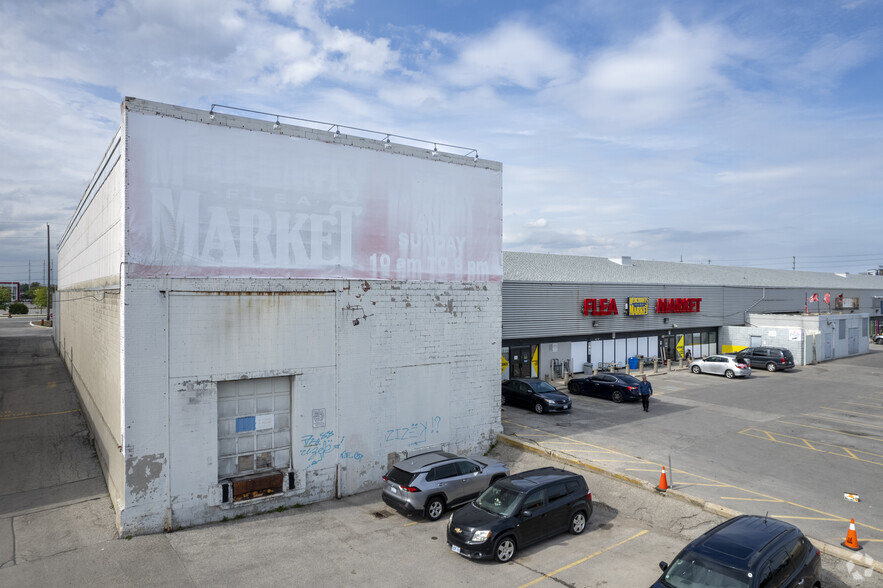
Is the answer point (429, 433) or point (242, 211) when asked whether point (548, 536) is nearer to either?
point (429, 433)

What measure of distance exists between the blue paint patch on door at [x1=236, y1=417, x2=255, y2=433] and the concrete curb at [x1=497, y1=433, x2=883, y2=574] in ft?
29.3

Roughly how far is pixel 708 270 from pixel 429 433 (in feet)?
148

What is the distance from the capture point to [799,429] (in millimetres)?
21297

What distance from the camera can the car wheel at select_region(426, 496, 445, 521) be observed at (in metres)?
13.7

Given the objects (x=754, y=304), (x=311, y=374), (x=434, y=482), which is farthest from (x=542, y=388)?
(x=754, y=304)

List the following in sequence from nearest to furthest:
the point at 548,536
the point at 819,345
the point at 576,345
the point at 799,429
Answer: the point at 548,536 < the point at 799,429 < the point at 576,345 < the point at 819,345

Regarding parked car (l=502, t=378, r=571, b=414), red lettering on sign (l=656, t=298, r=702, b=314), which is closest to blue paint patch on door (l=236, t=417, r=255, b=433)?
parked car (l=502, t=378, r=571, b=414)

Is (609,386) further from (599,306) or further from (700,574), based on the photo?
(700,574)

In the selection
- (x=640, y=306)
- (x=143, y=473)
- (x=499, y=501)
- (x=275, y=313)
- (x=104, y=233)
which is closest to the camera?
(x=499, y=501)

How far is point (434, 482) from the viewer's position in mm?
13844

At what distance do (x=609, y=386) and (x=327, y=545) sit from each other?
1871cm

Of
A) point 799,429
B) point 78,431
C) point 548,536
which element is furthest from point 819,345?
point 78,431

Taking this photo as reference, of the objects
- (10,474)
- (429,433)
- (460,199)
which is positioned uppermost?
(460,199)

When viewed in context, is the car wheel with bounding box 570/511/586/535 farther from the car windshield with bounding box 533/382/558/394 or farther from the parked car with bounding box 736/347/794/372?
the parked car with bounding box 736/347/794/372
